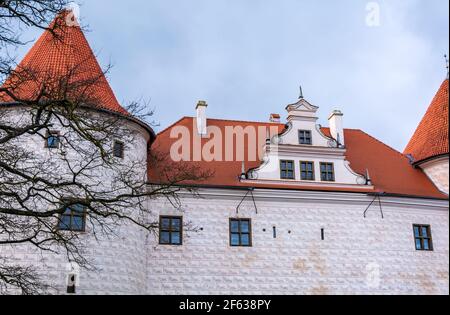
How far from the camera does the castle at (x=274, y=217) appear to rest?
15281mm

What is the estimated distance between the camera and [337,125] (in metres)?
19.6

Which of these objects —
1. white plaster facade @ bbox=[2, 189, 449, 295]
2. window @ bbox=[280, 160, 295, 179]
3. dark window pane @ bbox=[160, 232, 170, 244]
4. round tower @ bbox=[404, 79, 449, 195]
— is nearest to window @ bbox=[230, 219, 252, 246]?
white plaster facade @ bbox=[2, 189, 449, 295]

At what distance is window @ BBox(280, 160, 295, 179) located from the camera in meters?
17.3

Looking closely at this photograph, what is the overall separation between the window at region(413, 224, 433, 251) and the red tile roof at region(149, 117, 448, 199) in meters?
1.03

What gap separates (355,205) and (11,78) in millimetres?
11319

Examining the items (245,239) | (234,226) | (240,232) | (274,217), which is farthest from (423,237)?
(234,226)

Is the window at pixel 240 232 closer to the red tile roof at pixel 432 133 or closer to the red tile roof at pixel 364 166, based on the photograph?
the red tile roof at pixel 364 166

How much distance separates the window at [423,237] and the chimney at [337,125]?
3.84 meters

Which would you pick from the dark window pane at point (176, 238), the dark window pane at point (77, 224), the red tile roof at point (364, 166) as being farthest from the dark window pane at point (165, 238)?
the dark window pane at point (77, 224)

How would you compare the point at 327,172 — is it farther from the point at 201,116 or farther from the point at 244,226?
the point at 201,116

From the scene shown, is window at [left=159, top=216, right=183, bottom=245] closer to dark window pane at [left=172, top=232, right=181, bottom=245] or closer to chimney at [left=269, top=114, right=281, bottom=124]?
dark window pane at [left=172, top=232, right=181, bottom=245]
